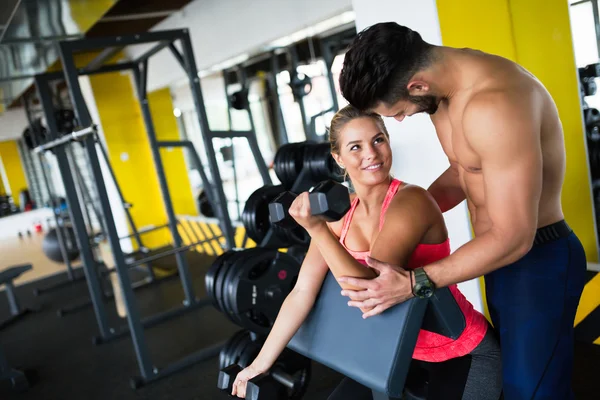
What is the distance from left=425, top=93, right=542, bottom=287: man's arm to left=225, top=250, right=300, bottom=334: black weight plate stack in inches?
42.0

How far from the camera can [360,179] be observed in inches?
49.3

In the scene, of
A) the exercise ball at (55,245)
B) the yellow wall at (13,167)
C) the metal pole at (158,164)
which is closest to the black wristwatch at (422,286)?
the metal pole at (158,164)

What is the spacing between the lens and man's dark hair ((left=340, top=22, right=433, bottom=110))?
980 mm

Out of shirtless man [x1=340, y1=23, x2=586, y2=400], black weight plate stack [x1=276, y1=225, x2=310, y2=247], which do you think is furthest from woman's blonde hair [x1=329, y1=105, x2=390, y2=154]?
black weight plate stack [x1=276, y1=225, x2=310, y2=247]

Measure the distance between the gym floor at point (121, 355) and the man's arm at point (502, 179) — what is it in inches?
49.9

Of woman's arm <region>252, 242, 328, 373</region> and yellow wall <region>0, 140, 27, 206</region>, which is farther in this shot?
yellow wall <region>0, 140, 27, 206</region>

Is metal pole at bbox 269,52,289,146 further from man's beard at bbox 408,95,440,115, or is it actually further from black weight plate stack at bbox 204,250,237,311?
man's beard at bbox 408,95,440,115

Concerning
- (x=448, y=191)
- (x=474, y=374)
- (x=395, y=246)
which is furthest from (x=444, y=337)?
(x=448, y=191)

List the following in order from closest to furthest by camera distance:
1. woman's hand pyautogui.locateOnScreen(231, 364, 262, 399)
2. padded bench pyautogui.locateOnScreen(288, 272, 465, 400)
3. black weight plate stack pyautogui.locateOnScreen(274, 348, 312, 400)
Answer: padded bench pyautogui.locateOnScreen(288, 272, 465, 400) → woman's hand pyautogui.locateOnScreen(231, 364, 262, 399) → black weight plate stack pyautogui.locateOnScreen(274, 348, 312, 400)

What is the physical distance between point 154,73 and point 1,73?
5.30 feet

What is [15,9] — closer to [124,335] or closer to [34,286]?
[124,335]

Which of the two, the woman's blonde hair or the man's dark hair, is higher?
the man's dark hair

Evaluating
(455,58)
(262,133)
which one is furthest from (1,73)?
(455,58)

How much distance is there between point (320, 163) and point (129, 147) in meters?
5.02
